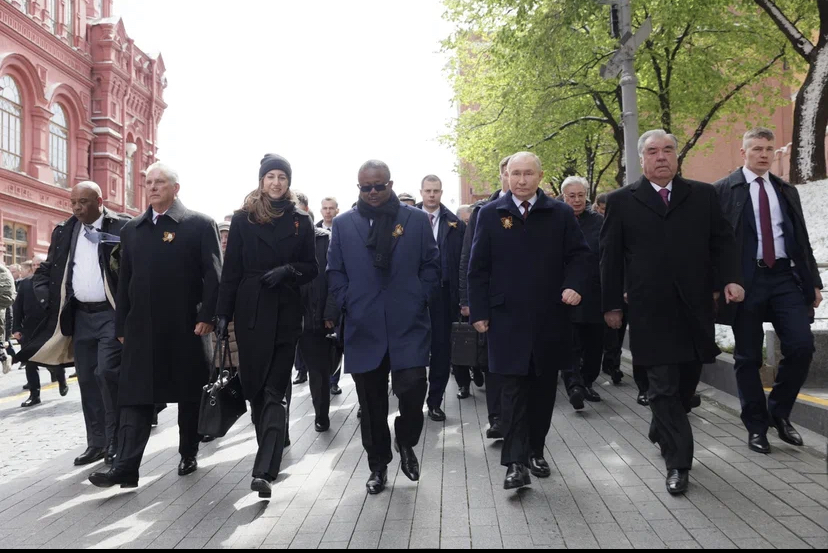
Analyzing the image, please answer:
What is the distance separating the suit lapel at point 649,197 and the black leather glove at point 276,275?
7.74ft

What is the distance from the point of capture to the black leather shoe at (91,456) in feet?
22.7

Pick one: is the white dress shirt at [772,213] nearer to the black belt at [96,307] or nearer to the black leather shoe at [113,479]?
the black leather shoe at [113,479]

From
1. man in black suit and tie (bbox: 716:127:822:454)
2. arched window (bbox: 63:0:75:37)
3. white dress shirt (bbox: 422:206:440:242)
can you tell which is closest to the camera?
man in black suit and tie (bbox: 716:127:822:454)

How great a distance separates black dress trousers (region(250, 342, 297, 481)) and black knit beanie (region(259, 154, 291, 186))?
1190 mm

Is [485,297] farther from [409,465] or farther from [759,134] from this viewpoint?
[759,134]

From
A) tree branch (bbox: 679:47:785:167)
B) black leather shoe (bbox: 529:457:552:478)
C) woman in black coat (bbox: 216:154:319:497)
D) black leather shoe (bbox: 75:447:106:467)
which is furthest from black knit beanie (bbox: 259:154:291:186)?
tree branch (bbox: 679:47:785:167)

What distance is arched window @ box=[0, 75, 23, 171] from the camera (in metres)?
31.4

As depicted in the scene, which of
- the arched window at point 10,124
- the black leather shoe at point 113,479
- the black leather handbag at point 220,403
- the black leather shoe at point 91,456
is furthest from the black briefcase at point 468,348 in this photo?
the arched window at point 10,124

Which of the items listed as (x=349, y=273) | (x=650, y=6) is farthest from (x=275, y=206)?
(x=650, y=6)

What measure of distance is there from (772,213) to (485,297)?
7.88 feet

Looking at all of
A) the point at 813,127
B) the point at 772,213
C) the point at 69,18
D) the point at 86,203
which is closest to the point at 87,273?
the point at 86,203

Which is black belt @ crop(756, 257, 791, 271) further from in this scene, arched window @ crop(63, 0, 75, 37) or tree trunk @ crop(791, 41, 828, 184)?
arched window @ crop(63, 0, 75, 37)

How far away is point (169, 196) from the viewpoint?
6.33 m

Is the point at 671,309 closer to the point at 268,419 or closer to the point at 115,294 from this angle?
the point at 268,419
